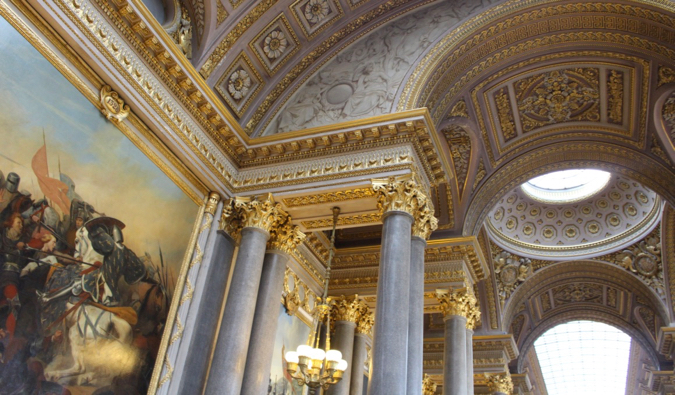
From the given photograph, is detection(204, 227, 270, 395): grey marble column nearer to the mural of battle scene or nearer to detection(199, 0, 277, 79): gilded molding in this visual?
the mural of battle scene

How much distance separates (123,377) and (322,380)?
239 centimetres

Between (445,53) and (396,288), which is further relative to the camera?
(445,53)

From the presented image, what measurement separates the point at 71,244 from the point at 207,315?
2438mm

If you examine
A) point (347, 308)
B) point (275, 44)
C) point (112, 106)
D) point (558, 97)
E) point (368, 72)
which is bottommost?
point (347, 308)

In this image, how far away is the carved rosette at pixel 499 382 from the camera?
15648mm

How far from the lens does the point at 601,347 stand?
104 feet

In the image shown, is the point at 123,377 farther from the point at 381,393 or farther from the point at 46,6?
the point at 46,6

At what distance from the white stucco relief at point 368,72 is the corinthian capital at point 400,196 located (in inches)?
55.9

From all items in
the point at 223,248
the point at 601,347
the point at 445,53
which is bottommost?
the point at 223,248

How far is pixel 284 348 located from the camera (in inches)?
407

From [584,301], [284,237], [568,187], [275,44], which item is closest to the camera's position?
[284,237]

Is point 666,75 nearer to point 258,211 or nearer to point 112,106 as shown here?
point 258,211

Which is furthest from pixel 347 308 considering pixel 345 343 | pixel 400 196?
pixel 400 196

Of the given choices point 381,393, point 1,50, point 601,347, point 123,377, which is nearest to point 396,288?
point 381,393
